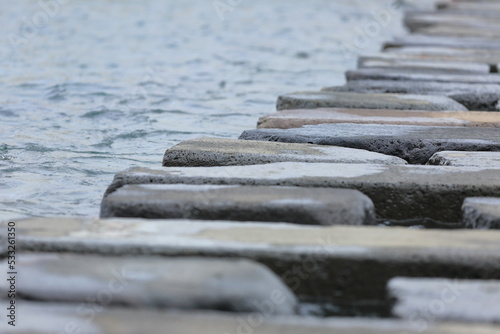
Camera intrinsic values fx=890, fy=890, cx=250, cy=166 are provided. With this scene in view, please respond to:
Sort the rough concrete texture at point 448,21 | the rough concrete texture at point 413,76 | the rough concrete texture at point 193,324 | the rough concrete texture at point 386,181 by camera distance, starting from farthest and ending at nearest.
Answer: the rough concrete texture at point 448,21, the rough concrete texture at point 413,76, the rough concrete texture at point 386,181, the rough concrete texture at point 193,324

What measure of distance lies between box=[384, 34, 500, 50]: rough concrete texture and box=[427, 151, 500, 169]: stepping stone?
2927 millimetres

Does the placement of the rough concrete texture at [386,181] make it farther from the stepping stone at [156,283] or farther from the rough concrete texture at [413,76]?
the rough concrete texture at [413,76]

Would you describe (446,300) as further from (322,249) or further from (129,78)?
(129,78)

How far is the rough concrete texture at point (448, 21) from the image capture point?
245 inches

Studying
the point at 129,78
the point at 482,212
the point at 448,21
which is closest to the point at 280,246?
the point at 482,212

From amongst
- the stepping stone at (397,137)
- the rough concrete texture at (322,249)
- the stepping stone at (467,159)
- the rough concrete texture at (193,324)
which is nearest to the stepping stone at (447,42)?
the stepping stone at (397,137)

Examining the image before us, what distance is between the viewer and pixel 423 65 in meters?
3.95

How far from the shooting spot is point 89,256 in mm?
1329

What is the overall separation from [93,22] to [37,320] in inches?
233

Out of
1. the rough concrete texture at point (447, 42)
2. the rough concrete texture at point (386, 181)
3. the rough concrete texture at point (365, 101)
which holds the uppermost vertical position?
the rough concrete texture at point (386, 181)

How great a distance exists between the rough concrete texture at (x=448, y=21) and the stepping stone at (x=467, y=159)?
13.8 feet

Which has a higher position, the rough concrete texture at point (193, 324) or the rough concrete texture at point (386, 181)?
the rough concrete texture at point (193, 324)

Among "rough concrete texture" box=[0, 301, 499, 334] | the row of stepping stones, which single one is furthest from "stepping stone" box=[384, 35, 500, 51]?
"rough concrete texture" box=[0, 301, 499, 334]

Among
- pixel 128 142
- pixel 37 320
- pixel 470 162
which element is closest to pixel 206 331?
pixel 37 320
